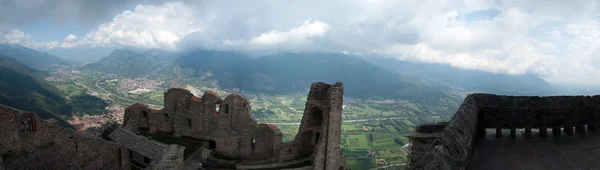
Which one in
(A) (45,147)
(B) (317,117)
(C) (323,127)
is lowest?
(A) (45,147)

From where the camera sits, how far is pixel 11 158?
12.3 meters

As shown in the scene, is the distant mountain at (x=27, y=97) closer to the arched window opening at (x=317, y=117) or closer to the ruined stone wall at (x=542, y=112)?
the arched window opening at (x=317, y=117)

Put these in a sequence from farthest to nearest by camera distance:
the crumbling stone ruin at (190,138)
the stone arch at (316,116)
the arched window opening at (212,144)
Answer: the arched window opening at (212,144), the stone arch at (316,116), the crumbling stone ruin at (190,138)

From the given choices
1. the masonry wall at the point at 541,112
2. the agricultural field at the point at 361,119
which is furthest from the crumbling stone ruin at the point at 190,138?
the agricultural field at the point at 361,119

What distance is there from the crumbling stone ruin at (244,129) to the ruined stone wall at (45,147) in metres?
8.08

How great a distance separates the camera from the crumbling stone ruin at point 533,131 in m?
6.80

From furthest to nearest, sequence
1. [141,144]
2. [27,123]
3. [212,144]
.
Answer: [212,144] → [141,144] → [27,123]

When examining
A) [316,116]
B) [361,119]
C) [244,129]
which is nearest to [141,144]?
[244,129]

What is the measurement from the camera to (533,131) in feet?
29.5

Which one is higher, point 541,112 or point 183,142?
point 541,112

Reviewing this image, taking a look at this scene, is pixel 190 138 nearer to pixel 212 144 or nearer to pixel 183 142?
pixel 183 142

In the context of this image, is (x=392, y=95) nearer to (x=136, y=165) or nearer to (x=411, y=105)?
(x=411, y=105)

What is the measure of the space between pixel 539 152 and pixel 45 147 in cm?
1785

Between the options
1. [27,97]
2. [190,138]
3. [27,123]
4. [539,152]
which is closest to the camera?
[539,152]
